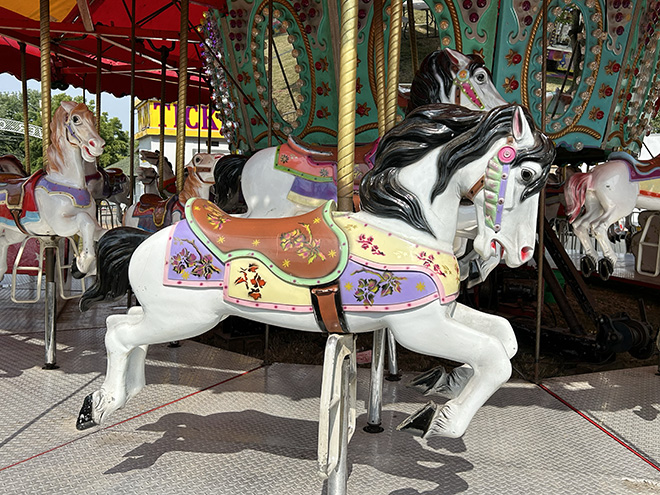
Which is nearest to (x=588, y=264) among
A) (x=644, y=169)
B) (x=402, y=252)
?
(x=644, y=169)

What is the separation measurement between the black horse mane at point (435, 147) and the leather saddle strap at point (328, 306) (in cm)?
27

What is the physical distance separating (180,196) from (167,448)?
206cm

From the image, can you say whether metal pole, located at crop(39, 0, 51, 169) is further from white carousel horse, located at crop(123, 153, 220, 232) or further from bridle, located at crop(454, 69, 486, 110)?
bridle, located at crop(454, 69, 486, 110)

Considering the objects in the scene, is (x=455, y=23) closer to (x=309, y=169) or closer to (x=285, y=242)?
(x=309, y=169)

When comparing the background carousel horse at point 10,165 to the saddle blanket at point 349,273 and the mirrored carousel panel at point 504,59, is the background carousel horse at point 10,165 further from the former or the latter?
the saddle blanket at point 349,273

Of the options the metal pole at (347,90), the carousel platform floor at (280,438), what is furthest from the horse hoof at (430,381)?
the metal pole at (347,90)

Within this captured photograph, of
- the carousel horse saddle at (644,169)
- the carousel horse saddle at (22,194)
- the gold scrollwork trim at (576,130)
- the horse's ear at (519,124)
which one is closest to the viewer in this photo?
the horse's ear at (519,124)

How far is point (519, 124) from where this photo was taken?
1.54 m

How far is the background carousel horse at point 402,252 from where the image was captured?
1.59m

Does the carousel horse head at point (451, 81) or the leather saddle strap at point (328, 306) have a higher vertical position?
the carousel horse head at point (451, 81)

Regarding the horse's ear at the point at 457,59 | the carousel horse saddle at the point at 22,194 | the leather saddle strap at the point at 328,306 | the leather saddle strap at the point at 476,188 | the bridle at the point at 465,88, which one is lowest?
the leather saddle strap at the point at 328,306

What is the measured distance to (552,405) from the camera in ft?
9.98

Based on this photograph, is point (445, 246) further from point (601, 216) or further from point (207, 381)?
point (601, 216)

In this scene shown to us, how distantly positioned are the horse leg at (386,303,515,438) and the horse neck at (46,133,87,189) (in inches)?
96.8
